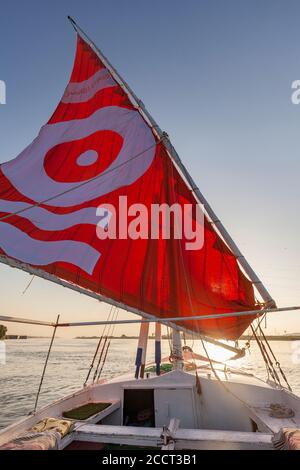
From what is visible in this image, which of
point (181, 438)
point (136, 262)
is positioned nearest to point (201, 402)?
point (181, 438)

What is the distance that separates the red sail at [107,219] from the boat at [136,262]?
1.2 inches

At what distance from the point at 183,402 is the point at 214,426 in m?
0.90

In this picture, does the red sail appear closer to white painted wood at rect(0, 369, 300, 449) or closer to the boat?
the boat

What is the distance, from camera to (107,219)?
8734 mm

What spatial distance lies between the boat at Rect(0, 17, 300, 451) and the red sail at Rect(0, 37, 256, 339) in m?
0.03

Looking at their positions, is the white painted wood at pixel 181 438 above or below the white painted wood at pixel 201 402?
above

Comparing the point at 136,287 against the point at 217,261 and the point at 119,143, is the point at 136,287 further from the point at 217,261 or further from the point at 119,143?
the point at 119,143

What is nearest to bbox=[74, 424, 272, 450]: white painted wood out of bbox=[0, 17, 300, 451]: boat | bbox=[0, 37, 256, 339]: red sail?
bbox=[0, 17, 300, 451]: boat

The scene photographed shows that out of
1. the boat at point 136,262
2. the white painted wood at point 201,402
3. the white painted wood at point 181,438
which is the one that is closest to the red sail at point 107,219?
the boat at point 136,262

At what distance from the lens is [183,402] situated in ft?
25.8

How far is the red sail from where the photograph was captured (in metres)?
7.81

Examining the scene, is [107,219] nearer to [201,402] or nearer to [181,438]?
[201,402]

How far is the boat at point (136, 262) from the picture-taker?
7516 millimetres

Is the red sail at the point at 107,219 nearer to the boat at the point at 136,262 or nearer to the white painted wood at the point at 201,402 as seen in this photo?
the boat at the point at 136,262
